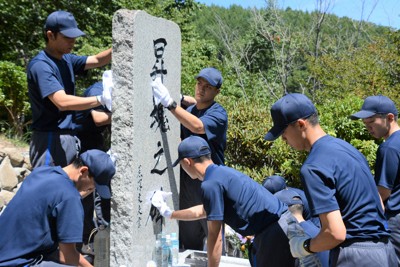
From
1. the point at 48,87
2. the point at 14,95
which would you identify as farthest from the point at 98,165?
the point at 14,95

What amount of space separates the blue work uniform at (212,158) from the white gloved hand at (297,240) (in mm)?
1715

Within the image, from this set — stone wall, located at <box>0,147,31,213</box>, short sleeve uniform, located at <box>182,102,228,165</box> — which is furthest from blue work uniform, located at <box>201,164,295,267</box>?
stone wall, located at <box>0,147,31,213</box>

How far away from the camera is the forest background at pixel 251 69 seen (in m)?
7.92

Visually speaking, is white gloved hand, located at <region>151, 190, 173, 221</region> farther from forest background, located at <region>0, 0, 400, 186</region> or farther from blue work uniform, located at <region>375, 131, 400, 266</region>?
forest background, located at <region>0, 0, 400, 186</region>

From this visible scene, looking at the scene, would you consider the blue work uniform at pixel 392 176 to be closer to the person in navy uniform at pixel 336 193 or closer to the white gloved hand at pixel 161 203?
the person in navy uniform at pixel 336 193

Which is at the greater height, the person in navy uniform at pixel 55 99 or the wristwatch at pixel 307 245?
the person in navy uniform at pixel 55 99

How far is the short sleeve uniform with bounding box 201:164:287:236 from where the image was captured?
3596 millimetres

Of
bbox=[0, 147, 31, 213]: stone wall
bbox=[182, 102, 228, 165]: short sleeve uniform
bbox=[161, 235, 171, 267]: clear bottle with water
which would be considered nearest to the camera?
bbox=[161, 235, 171, 267]: clear bottle with water

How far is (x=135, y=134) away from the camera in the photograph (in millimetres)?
4473

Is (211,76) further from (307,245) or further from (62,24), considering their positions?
(307,245)

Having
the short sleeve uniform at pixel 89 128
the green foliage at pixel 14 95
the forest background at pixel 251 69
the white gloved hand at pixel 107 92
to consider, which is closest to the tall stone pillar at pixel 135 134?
the white gloved hand at pixel 107 92

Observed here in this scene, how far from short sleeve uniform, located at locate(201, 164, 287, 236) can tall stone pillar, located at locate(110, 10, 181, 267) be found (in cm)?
99

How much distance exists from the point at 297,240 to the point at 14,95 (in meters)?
6.80

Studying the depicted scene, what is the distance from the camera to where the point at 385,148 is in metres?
4.16
